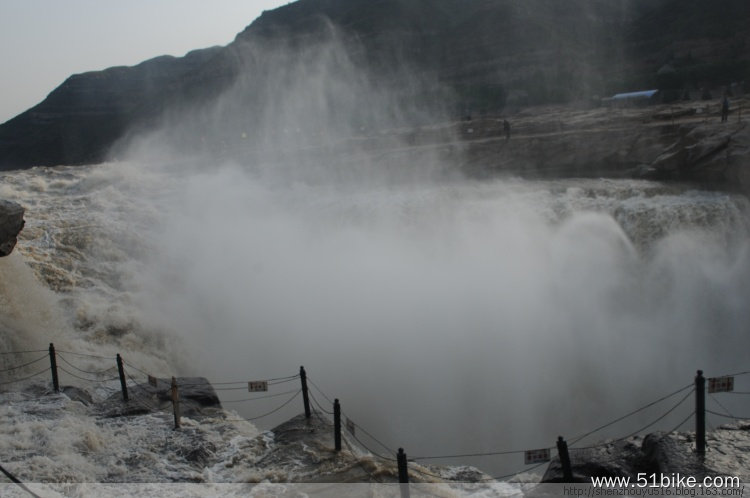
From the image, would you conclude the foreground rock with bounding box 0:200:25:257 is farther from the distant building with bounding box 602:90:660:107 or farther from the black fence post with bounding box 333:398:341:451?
the distant building with bounding box 602:90:660:107

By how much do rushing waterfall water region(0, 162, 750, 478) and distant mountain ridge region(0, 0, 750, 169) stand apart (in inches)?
1189

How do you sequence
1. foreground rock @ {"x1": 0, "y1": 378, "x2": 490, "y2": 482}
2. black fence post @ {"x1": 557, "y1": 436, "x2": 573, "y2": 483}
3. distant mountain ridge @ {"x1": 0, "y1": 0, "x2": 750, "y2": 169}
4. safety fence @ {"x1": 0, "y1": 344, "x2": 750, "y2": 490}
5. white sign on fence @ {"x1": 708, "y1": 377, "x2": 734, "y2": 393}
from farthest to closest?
distant mountain ridge @ {"x1": 0, "y1": 0, "x2": 750, "y2": 169}
safety fence @ {"x1": 0, "y1": 344, "x2": 750, "y2": 490}
foreground rock @ {"x1": 0, "y1": 378, "x2": 490, "y2": 482}
white sign on fence @ {"x1": 708, "y1": 377, "x2": 734, "y2": 393}
black fence post @ {"x1": 557, "y1": 436, "x2": 573, "y2": 483}

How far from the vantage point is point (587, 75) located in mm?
56719

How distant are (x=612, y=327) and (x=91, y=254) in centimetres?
1826

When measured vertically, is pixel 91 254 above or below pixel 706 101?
below

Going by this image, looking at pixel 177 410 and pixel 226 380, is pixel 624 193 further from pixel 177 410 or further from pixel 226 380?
pixel 177 410

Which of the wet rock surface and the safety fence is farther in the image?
the safety fence

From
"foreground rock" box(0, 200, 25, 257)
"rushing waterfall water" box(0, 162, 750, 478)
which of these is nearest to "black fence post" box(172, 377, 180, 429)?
"rushing waterfall water" box(0, 162, 750, 478)

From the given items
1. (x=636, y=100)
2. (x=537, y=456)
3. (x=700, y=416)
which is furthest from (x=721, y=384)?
(x=636, y=100)

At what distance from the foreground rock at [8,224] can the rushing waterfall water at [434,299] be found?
113 centimetres

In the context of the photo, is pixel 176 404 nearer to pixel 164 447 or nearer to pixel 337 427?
pixel 164 447

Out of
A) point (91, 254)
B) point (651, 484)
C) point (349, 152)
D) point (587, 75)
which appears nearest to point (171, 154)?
point (349, 152)

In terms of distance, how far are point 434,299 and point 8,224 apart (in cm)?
1289

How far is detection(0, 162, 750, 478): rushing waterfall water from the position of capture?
54.3ft
